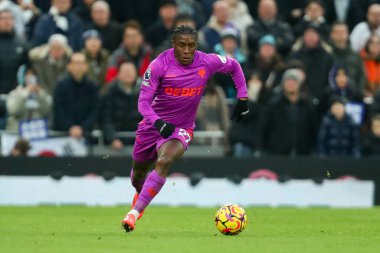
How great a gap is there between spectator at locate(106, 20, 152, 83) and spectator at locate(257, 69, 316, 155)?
8.31 ft

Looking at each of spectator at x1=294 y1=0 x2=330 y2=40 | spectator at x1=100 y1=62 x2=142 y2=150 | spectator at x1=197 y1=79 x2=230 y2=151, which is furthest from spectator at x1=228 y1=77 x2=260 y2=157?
spectator at x1=294 y1=0 x2=330 y2=40

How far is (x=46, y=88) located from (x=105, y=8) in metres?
1.93

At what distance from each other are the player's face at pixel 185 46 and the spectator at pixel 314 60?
7.50 metres

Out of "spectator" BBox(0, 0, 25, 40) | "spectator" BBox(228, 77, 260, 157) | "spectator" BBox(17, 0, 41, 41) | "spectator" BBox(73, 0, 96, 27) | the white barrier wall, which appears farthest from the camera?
"spectator" BBox(73, 0, 96, 27)

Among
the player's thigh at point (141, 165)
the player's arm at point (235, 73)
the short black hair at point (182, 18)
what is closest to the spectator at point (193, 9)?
the short black hair at point (182, 18)

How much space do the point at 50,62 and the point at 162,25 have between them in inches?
99.6

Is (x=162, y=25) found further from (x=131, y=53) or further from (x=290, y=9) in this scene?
(x=290, y=9)

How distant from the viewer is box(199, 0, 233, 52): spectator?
813 inches

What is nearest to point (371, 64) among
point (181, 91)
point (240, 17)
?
point (240, 17)

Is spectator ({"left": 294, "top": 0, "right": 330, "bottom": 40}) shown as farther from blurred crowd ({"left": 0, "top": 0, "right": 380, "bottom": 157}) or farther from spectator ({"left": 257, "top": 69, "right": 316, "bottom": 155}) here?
spectator ({"left": 257, "top": 69, "right": 316, "bottom": 155})

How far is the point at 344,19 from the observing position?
22188 millimetres

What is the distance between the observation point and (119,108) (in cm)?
1936

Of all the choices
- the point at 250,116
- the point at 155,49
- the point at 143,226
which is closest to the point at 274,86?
the point at 250,116

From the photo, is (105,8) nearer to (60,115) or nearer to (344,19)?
(60,115)
